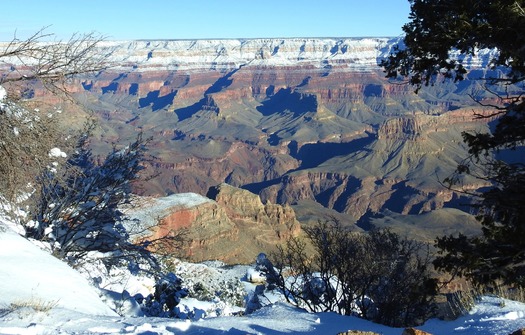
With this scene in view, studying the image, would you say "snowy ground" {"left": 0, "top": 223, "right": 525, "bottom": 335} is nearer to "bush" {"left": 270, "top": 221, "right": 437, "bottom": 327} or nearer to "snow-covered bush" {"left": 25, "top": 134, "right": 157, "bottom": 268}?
"snow-covered bush" {"left": 25, "top": 134, "right": 157, "bottom": 268}

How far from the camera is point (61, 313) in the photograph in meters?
7.46

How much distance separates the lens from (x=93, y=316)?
25.4 ft

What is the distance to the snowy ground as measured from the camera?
23.0ft

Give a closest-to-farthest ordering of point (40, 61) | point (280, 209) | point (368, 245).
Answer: point (40, 61) → point (368, 245) → point (280, 209)

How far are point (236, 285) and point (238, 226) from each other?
42.0m

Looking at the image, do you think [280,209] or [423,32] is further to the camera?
[280,209]

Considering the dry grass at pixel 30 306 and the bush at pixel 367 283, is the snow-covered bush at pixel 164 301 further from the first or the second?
the dry grass at pixel 30 306

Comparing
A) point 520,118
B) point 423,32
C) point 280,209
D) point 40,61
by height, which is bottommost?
point 280,209

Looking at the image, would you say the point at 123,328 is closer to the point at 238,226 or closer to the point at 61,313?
the point at 61,313

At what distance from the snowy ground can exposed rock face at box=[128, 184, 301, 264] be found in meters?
29.3

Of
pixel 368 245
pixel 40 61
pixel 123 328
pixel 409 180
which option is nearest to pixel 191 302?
pixel 368 245

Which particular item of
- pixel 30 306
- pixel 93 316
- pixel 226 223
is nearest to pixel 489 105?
pixel 93 316

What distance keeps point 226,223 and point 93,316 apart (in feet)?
166

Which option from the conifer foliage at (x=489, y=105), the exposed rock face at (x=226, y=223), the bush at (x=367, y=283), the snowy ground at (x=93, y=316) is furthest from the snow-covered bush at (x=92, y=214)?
the exposed rock face at (x=226, y=223)
